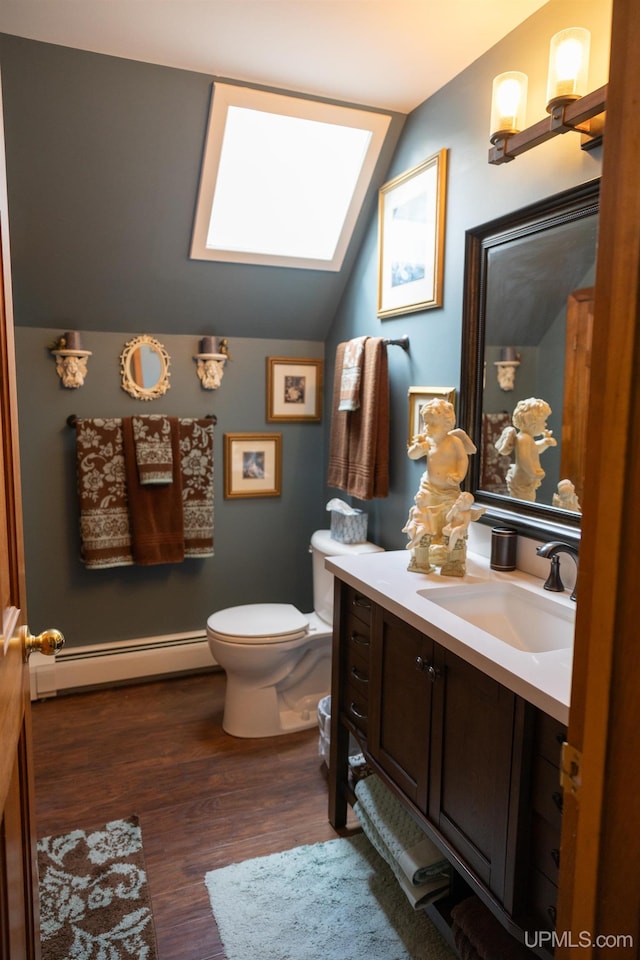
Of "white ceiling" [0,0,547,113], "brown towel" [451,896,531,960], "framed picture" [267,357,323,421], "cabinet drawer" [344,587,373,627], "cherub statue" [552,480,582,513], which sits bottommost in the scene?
"brown towel" [451,896,531,960]

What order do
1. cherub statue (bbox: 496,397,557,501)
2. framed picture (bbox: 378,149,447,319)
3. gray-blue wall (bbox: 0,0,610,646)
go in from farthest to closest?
1. framed picture (bbox: 378,149,447,319)
2. gray-blue wall (bbox: 0,0,610,646)
3. cherub statue (bbox: 496,397,557,501)

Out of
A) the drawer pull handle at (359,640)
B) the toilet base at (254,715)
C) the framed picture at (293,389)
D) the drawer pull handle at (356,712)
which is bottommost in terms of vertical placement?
the toilet base at (254,715)

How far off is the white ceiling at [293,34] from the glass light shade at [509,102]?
0.24 meters

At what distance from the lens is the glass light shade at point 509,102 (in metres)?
1.70

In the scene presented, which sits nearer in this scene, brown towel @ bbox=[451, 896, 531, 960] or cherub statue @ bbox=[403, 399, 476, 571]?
brown towel @ bbox=[451, 896, 531, 960]

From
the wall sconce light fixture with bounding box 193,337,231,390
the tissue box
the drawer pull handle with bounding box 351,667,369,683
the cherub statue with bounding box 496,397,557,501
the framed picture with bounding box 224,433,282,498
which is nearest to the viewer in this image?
the cherub statue with bounding box 496,397,557,501

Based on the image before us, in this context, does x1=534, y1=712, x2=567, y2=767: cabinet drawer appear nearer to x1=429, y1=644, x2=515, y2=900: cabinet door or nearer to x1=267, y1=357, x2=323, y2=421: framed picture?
x1=429, y1=644, x2=515, y2=900: cabinet door

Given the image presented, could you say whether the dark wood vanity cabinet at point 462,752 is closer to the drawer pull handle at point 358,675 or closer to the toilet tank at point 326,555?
the drawer pull handle at point 358,675

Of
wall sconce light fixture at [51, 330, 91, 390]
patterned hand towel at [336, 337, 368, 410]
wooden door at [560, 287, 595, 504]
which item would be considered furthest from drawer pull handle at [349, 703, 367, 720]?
wall sconce light fixture at [51, 330, 91, 390]

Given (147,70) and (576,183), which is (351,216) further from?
(576,183)

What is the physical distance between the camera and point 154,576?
3129 mm

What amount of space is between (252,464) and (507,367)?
1628mm

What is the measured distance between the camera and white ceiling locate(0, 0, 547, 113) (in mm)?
1807

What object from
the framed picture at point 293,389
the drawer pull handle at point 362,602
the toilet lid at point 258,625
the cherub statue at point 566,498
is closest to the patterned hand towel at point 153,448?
the framed picture at point 293,389
